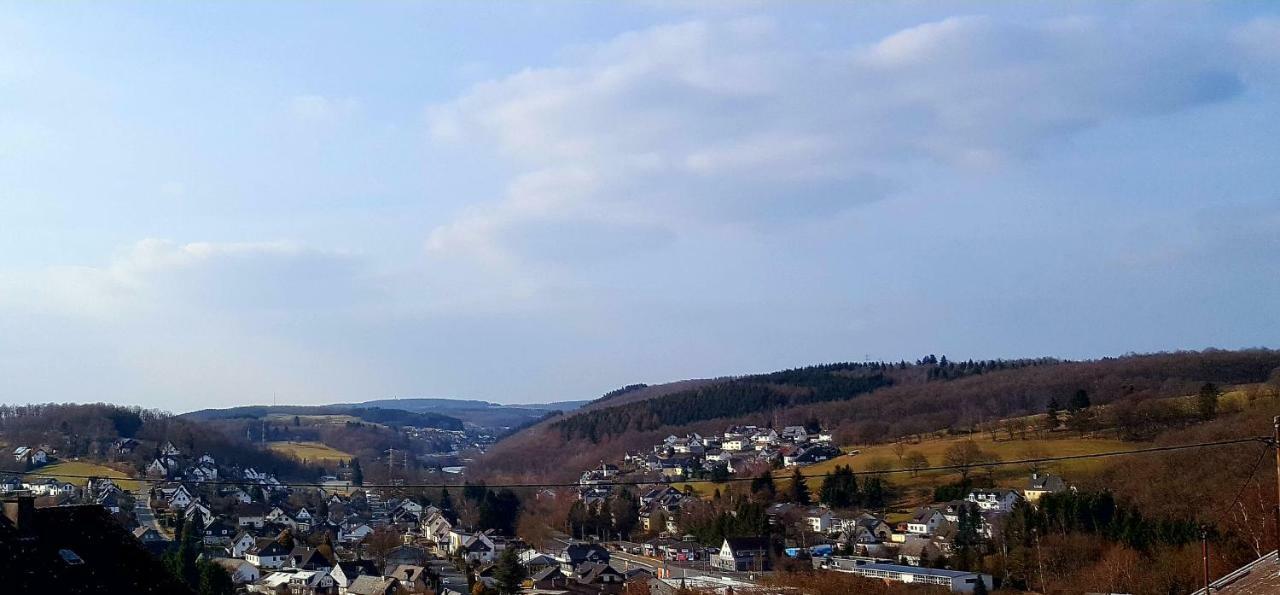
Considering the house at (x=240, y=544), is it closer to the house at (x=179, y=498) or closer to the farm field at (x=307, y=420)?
the house at (x=179, y=498)

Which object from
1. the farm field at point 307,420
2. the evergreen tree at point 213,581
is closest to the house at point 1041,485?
the evergreen tree at point 213,581

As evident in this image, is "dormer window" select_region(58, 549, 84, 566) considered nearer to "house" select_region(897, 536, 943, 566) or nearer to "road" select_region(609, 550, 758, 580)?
"road" select_region(609, 550, 758, 580)

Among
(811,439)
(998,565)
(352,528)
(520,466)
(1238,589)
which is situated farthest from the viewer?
(520,466)

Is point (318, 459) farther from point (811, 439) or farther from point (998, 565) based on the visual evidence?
point (998, 565)

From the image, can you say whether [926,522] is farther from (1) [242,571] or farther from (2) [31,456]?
(2) [31,456]

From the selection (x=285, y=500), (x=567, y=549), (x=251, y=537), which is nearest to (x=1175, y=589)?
(x=567, y=549)
